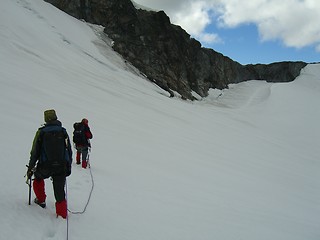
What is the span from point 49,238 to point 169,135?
1250cm

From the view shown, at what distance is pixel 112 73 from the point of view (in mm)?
28859

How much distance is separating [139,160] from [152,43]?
37.0 metres

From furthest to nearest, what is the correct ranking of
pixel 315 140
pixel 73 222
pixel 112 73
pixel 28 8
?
1. pixel 28 8
2. pixel 112 73
3. pixel 315 140
4. pixel 73 222

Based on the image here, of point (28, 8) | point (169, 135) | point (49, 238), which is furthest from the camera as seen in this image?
point (28, 8)

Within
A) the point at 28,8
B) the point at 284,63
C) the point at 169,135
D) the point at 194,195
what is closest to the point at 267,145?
the point at 169,135

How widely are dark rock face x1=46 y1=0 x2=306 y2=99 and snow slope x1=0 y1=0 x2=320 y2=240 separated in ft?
34.1

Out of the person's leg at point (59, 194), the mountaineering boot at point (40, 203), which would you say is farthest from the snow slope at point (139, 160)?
the person's leg at point (59, 194)

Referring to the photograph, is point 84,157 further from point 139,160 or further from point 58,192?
point 58,192

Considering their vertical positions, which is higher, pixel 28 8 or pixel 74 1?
pixel 74 1

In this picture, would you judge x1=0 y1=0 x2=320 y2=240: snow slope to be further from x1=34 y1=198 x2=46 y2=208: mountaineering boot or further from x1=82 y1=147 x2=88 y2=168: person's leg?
x1=82 y1=147 x2=88 y2=168: person's leg

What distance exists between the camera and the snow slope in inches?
233

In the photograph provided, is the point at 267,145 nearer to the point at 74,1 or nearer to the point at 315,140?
the point at 315,140

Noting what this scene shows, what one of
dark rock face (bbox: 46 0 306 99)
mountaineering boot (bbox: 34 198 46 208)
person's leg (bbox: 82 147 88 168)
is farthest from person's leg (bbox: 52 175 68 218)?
dark rock face (bbox: 46 0 306 99)

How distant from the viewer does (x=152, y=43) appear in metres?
45.9
